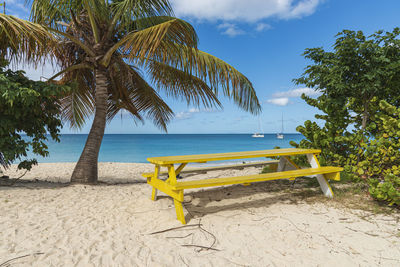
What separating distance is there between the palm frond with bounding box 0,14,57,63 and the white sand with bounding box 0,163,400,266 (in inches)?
96.0

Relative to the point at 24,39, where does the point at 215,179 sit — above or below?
below

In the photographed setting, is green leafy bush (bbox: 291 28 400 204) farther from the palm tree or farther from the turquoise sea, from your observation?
the turquoise sea

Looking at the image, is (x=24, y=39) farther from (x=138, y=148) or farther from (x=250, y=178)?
(x=138, y=148)

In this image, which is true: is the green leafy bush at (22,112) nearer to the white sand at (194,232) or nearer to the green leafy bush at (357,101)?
the white sand at (194,232)

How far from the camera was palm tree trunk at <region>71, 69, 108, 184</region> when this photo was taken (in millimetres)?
5332

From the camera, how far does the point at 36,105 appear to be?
4426mm

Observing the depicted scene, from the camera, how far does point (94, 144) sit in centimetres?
553

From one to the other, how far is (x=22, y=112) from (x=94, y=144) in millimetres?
1484

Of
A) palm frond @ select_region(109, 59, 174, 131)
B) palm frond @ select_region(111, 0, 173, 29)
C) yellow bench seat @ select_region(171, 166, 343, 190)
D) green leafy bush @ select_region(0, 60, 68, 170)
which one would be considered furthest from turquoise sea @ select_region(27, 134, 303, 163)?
yellow bench seat @ select_region(171, 166, 343, 190)

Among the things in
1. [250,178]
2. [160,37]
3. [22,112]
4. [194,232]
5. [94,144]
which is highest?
[160,37]

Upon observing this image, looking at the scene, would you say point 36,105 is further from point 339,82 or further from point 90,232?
point 339,82

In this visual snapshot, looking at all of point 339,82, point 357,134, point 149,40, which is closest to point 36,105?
point 149,40

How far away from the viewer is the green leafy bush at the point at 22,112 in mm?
4022

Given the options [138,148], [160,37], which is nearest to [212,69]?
[160,37]
